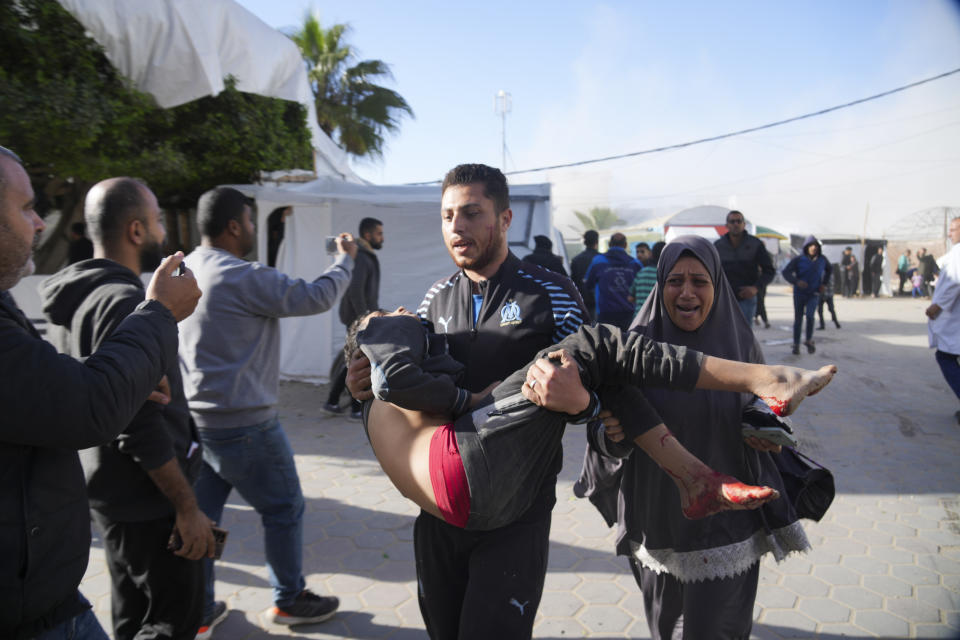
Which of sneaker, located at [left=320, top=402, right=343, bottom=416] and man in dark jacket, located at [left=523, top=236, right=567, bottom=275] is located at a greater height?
man in dark jacket, located at [left=523, top=236, right=567, bottom=275]

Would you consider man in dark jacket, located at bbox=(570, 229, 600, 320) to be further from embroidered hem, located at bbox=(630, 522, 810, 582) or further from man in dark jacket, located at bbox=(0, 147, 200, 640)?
man in dark jacket, located at bbox=(0, 147, 200, 640)

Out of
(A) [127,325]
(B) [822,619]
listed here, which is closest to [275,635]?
(A) [127,325]

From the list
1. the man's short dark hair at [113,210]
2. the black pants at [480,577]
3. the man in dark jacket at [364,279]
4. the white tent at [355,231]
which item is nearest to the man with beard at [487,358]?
the black pants at [480,577]

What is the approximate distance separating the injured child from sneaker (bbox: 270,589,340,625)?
163cm

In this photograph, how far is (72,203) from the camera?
26.0ft

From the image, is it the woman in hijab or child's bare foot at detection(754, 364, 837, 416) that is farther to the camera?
the woman in hijab

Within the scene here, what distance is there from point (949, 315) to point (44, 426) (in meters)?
7.23

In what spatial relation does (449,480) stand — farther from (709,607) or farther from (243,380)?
(243,380)

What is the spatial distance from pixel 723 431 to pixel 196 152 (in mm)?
8319

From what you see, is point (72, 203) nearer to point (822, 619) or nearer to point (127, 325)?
point (127, 325)

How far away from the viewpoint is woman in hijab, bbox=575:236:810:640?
6.52 feet

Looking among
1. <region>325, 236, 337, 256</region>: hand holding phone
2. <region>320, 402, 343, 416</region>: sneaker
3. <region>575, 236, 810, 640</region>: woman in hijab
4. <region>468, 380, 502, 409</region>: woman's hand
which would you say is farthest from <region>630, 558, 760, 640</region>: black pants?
<region>320, 402, 343, 416</region>: sneaker

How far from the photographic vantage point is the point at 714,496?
69.6 inches

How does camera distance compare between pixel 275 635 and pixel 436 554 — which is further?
pixel 275 635
